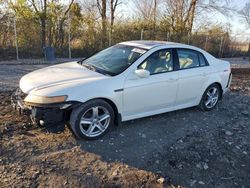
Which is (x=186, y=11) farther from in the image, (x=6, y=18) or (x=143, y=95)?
(x=143, y=95)

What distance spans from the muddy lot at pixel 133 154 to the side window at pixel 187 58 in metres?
1.12

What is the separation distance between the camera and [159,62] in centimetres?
533

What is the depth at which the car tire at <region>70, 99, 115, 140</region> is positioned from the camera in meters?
4.36

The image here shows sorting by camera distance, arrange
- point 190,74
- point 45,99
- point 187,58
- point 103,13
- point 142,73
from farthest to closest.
Answer: point 103,13 < point 187,58 < point 190,74 < point 142,73 < point 45,99

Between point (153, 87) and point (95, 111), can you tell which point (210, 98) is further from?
point (95, 111)

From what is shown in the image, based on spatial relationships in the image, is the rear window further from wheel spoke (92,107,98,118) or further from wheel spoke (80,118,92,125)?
wheel spoke (80,118,92,125)

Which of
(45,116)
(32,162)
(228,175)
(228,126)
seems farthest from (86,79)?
(228,126)

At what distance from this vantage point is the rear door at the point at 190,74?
562cm

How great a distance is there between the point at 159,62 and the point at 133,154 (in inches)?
→ 75.4

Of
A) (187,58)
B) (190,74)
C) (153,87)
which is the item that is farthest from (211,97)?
(153,87)

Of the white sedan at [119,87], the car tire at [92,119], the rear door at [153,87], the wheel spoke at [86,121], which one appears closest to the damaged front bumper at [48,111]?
the white sedan at [119,87]

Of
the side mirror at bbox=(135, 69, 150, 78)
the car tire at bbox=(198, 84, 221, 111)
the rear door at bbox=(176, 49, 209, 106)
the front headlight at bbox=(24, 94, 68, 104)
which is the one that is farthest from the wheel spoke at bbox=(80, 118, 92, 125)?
the car tire at bbox=(198, 84, 221, 111)

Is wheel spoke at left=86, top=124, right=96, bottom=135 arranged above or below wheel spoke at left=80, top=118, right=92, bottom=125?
below

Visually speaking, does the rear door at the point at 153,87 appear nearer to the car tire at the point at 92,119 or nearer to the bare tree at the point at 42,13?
the car tire at the point at 92,119
